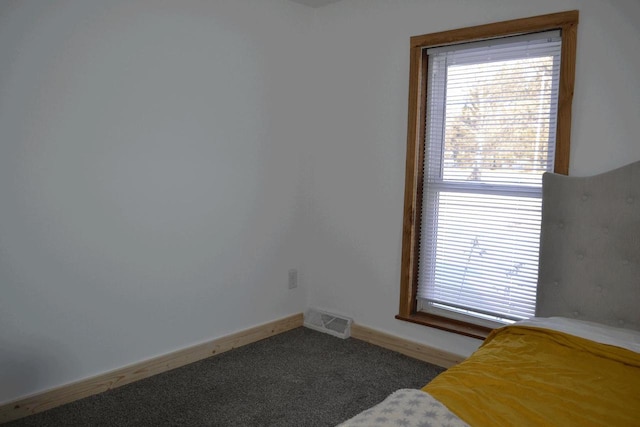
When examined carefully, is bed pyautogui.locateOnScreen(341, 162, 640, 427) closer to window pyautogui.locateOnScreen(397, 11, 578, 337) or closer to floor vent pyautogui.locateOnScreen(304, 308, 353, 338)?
window pyautogui.locateOnScreen(397, 11, 578, 337)

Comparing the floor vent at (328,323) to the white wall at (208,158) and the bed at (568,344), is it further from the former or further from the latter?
the bed at (568,344)

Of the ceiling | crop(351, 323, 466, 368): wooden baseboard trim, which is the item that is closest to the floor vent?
crop(351, 323, 466, 368): wooden baseboard trim

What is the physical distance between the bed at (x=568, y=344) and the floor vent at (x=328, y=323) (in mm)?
1311

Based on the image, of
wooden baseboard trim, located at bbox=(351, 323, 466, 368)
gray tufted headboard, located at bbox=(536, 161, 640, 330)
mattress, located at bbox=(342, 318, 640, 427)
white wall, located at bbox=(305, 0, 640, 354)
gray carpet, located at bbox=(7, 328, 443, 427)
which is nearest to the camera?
mattress, located at bbox=(342, 318, 640, 427)

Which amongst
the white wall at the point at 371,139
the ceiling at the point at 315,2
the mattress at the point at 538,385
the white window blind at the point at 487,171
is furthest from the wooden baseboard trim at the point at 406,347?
the ceiling at the point at 315,2

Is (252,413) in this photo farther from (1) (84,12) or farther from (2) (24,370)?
(1) (84,12)

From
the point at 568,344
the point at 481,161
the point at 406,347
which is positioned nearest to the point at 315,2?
the point at 481,161

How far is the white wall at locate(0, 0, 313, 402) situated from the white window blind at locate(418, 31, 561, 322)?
1.02 m

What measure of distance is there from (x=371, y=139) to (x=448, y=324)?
4.10 ft

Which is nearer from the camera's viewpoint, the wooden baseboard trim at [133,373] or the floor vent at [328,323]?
the wooden baseboard trim at [133,373]

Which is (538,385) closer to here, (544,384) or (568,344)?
(544,384)

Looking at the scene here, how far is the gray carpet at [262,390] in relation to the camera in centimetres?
221

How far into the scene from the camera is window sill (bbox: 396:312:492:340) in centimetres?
272

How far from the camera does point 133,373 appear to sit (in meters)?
2.54
